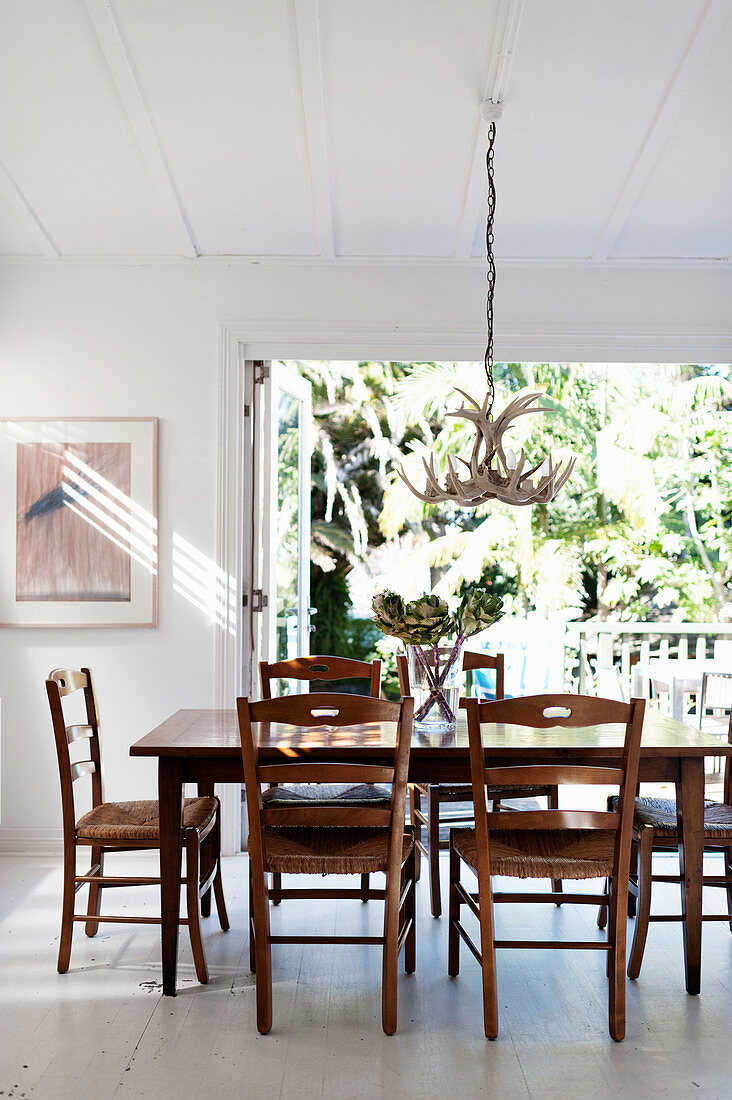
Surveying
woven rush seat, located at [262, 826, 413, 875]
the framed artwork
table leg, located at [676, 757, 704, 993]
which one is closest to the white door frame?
the framed artwork

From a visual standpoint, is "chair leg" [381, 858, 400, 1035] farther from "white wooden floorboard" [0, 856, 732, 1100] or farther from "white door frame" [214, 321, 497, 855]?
"white door frame" [214, 321, 497, 855]

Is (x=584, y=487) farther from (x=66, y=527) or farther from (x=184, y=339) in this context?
(x=66, y=527)

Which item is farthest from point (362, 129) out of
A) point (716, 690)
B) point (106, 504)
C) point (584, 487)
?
point (584, 487)

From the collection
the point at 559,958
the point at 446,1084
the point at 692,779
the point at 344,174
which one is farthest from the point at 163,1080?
the point at 344,174

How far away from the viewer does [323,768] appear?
2.27 m

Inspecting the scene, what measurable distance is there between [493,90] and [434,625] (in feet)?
5.23

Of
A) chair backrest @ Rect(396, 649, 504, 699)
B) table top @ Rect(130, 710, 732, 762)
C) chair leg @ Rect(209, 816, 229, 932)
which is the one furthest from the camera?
chair backrest @ Rect(396, 649, 504, 699)

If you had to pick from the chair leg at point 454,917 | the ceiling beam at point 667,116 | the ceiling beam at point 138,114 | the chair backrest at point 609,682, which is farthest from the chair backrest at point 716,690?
the ceiling beam at point 138,114

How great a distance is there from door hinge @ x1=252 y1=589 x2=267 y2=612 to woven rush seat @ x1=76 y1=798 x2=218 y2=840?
123 centimetres

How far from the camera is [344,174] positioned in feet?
10.7

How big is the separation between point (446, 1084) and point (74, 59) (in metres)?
2.83

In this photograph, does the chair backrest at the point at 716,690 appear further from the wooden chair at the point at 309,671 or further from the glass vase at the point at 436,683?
the glass vase at the point at 436,683

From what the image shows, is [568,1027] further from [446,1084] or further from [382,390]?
[382,390]

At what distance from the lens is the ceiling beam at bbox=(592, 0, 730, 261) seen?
240 cm
